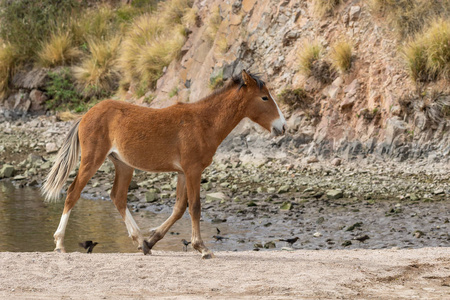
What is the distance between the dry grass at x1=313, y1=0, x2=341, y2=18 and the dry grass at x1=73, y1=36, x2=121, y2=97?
8.15 metres

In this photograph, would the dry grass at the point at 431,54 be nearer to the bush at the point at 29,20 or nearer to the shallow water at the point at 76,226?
the shallow water at the point at 76,226

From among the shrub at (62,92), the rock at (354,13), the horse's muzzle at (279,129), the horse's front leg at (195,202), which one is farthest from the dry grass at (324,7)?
the horse's front leg at (195,202)

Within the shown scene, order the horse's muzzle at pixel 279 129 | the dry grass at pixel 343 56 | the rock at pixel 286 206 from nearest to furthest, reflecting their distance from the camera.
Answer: the horse's muzzle at pixel 279 129, the rock at pixel 286 206, the dry grass at pixel 343 56


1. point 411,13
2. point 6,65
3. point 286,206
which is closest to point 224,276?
point 286,206

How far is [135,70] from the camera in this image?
1984cm

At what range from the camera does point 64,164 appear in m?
7.58

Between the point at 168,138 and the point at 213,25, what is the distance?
11.4 m

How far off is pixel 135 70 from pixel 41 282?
47.8 ft

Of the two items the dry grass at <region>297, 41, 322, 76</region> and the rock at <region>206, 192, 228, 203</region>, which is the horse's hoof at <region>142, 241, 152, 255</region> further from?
the dry grass at <region>297, 41, 322, 76</region>

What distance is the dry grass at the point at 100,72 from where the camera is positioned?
21.3 m

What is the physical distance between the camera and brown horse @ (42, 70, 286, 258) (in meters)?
7.02

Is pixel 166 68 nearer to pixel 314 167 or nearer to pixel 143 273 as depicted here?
pixel 314 167

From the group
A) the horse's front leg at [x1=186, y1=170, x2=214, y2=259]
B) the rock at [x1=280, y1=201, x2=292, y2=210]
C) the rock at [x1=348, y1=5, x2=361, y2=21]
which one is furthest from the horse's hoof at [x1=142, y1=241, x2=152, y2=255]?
the rock at [x1=348, y1=5, x2=361, y2=21]

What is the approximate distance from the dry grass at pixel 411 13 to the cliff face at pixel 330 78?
0.78 ft
